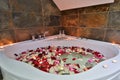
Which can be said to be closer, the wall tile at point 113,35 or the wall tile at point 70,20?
the wall tile at point 113,35

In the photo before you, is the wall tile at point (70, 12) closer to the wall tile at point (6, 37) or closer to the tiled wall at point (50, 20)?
the tiled wall at point (50, 20)

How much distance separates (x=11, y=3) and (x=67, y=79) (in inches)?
58.3

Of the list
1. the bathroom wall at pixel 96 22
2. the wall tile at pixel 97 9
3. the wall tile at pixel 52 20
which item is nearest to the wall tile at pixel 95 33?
the bathroom wall at pixel 96 22

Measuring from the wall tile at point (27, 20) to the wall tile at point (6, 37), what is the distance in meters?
0.17

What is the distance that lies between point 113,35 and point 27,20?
1474mm

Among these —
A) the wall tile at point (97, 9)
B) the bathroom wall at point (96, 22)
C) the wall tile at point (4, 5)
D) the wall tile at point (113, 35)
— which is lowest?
the wall tile at point (113, 35)

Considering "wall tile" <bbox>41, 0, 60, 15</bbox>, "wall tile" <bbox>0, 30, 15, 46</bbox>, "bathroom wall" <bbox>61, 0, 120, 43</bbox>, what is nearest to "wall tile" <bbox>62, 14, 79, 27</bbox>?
"bathroom wall" <bbox>61, 0, 120, 43</bbox>

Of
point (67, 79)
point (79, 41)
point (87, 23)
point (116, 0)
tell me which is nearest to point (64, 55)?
point (79, 41)

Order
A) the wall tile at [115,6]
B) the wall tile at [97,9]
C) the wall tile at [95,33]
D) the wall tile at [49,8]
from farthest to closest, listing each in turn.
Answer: the wall tile at [49,8] → the wall tile at [95,33] → the wall tile at [97,9] → the wall tile at [115,6]

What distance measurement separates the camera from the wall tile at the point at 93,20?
1684 mm

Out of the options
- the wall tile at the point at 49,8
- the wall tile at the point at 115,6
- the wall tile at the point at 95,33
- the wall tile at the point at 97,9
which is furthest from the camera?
the wall tile at the point at 49,8

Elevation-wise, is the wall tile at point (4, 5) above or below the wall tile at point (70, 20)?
above

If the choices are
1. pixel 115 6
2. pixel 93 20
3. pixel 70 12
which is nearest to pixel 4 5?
pixel 70 12

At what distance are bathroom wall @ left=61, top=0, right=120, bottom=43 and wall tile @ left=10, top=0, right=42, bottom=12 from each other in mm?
654
